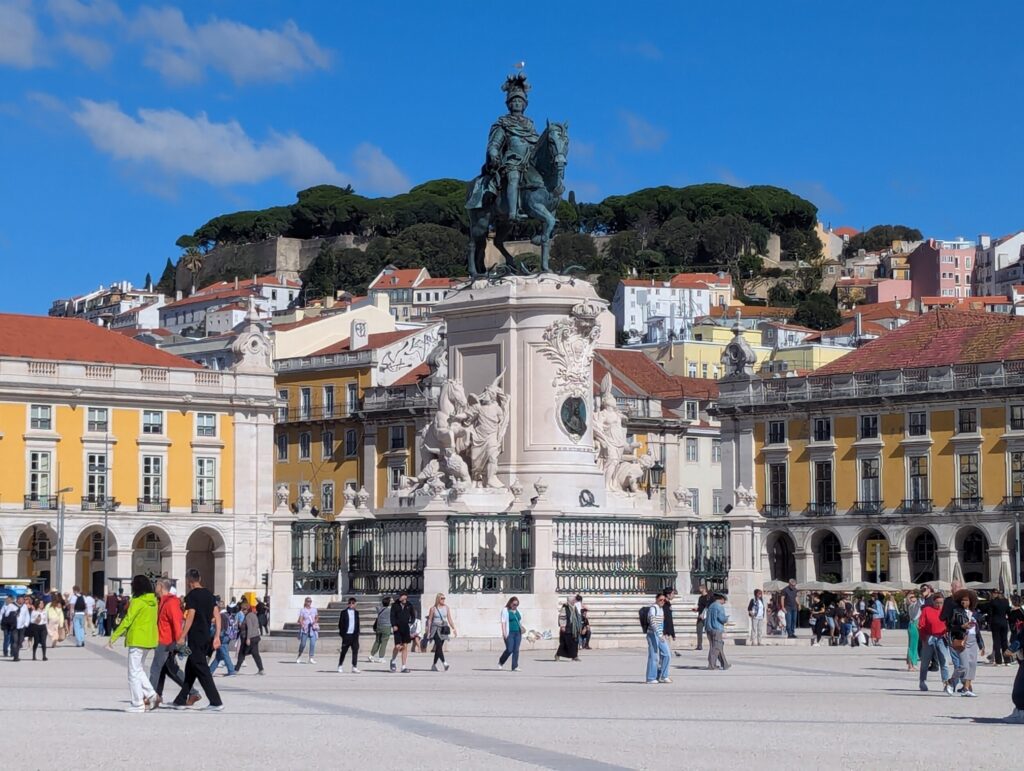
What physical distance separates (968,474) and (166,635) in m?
58.6

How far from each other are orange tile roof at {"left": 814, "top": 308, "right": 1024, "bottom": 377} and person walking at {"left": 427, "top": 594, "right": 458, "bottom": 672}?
160 feet

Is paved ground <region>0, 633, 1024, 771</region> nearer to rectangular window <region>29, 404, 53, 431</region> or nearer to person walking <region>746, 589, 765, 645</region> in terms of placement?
person walking <region>746, 589, 765, 645</region>

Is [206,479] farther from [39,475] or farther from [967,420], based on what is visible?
[967,420]

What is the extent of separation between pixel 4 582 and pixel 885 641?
1130 inches

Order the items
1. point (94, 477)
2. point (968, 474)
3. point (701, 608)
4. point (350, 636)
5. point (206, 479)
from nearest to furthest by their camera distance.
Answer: point (350, 636) < point (701, 608) < point (94, 477) < point (206, 479) < point (968, 474)

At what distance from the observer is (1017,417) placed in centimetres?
7431

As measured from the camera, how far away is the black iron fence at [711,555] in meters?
36.3

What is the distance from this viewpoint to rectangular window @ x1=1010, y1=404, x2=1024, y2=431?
74.2 metres

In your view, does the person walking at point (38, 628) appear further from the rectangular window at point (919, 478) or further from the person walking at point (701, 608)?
the rectangular window at point (919, 478)

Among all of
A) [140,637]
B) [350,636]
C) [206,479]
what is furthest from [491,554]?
[206,479]

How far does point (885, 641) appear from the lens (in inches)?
1806

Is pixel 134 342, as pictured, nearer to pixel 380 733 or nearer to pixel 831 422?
pixel 831 422

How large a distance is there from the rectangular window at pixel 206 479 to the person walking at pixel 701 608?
41.8 metres

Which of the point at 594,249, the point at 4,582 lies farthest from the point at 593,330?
the point at 594,249
